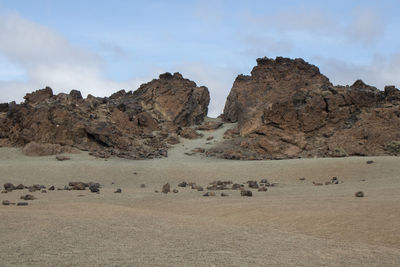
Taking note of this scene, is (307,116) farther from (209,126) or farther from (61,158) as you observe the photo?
(61,158)

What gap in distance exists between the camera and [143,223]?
365 inches

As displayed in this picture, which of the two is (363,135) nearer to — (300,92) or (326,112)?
(326,112)

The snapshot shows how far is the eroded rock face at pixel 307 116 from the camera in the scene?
3173 cm

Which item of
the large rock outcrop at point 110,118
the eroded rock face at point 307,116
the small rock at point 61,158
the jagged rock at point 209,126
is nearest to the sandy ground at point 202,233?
the small rock at point 61,158

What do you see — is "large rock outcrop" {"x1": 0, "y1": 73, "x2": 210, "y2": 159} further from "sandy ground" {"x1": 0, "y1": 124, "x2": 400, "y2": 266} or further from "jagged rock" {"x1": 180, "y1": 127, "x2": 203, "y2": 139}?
"sandy ground" {"x1": 0, "y1": 124, "x2": 400, "y2": 266}

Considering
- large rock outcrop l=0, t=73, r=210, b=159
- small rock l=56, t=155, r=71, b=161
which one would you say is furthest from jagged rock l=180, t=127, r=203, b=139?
small rock l=56, t=155, r=71, b=161

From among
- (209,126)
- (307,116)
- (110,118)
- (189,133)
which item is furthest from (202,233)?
(209,126)

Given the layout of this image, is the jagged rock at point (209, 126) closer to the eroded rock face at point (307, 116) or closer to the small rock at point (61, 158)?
the eroded rock face at point (307, 116)

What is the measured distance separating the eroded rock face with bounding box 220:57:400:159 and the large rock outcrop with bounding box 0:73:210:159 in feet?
20.8

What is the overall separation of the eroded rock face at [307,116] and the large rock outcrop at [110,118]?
6.34m

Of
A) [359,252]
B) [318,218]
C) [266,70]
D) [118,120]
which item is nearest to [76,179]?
[118,120]

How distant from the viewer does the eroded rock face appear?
3173cm

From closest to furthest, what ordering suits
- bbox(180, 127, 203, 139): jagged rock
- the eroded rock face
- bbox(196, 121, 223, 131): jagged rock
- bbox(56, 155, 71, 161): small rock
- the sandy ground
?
the sandy ground → bbox(56, 155, 71, 161): small rock → the eroded rock face → bbox(180, 127, 203, 139): jagged rock → bbox(196, 121, 223, 131): jagged rock

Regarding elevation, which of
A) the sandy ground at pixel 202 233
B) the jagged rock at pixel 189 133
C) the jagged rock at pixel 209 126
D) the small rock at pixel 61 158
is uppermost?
the jagged rock at pixel 209 126
